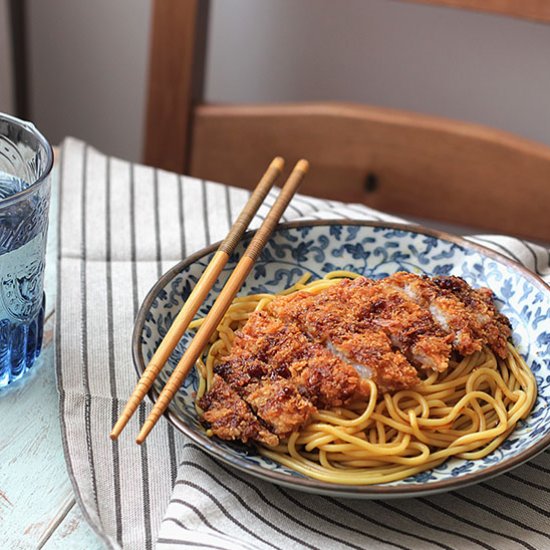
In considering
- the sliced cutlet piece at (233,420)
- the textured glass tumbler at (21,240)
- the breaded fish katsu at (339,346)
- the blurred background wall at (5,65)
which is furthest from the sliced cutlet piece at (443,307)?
the blurred background wall at (5,65)

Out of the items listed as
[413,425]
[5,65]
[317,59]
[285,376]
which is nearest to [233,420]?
[285,376]

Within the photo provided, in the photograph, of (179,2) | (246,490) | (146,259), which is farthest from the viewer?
(179,2)

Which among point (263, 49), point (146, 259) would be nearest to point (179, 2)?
point (263, 49)

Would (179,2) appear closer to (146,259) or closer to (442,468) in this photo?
(146,259)

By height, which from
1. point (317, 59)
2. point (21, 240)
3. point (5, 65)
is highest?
point (21, 240)

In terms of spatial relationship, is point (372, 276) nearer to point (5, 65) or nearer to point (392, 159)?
point (392, 159)

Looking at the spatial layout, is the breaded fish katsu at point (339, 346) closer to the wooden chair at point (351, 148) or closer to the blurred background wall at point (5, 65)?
the wooden chair at point (351, 148)
